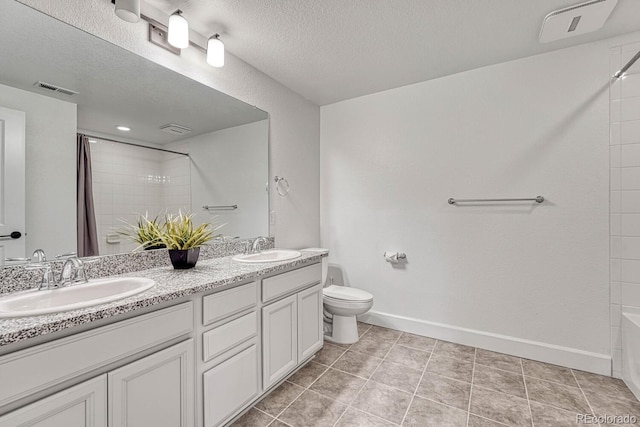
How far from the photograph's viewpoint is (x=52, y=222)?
4.23 feet

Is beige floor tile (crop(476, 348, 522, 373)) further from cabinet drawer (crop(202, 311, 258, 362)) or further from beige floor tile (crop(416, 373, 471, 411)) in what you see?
cabinet drawer (crop(202, 311, 258, 362))

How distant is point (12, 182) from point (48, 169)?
5.1 inches

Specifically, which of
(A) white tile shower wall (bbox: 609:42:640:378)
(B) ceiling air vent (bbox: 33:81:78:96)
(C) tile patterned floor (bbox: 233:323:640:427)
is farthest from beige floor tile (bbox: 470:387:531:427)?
(B) ceiling air vent (bbox: 33:81:78:96)

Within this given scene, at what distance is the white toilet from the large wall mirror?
0.95 meters

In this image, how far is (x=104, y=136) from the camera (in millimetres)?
1491

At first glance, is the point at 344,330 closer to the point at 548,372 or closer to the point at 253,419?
the point at 253,419

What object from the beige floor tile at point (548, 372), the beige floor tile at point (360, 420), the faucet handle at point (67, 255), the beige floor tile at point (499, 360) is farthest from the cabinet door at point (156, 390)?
the beige floor tile at point (548, 372)

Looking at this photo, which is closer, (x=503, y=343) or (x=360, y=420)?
(x=360, y=420)

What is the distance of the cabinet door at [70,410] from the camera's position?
0.79 meters

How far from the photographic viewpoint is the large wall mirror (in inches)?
47.2

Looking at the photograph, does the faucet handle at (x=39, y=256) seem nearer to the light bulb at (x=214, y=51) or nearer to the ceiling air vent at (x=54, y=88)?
the ceiling air vent at (x=54, y=88)

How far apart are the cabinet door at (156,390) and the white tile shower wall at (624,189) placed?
2625mm

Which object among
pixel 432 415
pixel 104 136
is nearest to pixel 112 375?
pixel 104 136

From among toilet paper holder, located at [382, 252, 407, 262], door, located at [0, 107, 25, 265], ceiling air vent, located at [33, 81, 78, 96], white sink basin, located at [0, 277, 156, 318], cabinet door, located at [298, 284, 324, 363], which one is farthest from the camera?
toilet paper holder, located at [382, 252, 407, 262]
